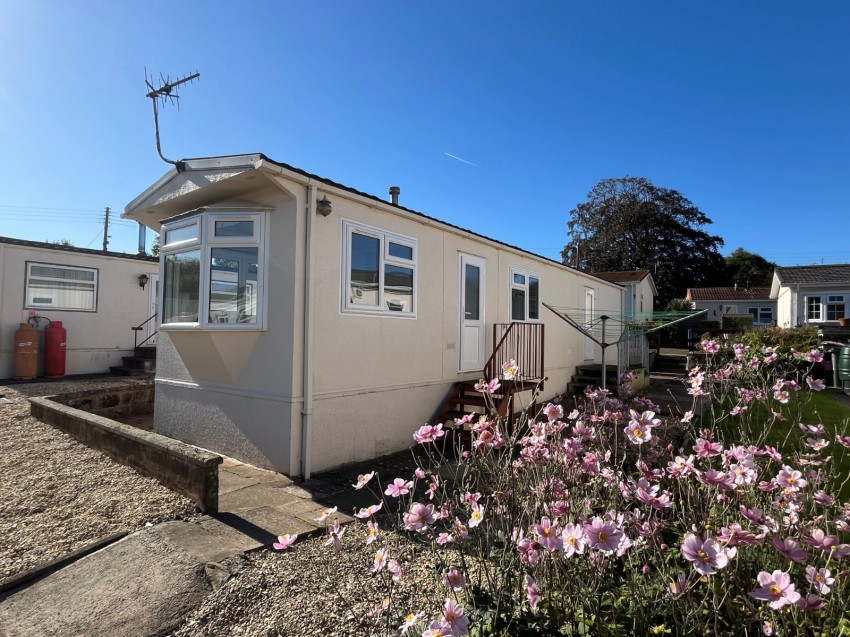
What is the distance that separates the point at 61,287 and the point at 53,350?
Result: 63.0 inches

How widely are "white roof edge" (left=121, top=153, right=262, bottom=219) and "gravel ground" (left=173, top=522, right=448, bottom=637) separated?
141 inches

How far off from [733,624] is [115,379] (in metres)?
12.6

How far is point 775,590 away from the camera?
1271mm

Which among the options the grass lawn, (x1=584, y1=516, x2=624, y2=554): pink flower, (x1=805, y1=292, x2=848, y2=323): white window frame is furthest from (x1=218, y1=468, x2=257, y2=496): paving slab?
(x1=805, y1=292, x2=848, y2=323): white window frame

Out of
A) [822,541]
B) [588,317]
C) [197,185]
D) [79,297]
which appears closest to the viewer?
[822,541]

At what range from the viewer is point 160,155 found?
5988 mm

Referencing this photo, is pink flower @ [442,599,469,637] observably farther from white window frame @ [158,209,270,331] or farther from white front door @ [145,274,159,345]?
white front door @ [145,274,159,345]

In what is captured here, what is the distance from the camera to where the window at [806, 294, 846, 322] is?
24.3 meters

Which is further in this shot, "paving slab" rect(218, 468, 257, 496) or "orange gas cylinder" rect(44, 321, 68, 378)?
"orange gas cylinder" rect(44, 321, 68, 378)

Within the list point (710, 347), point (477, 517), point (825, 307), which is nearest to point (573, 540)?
point (477, 517)

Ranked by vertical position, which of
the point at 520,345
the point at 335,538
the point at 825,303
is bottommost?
the point at 335,538

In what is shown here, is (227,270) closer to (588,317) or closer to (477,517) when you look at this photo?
(477,517)

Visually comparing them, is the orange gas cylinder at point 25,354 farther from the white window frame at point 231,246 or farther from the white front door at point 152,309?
the white window frame at point 231,246

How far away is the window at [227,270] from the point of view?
5.47m
